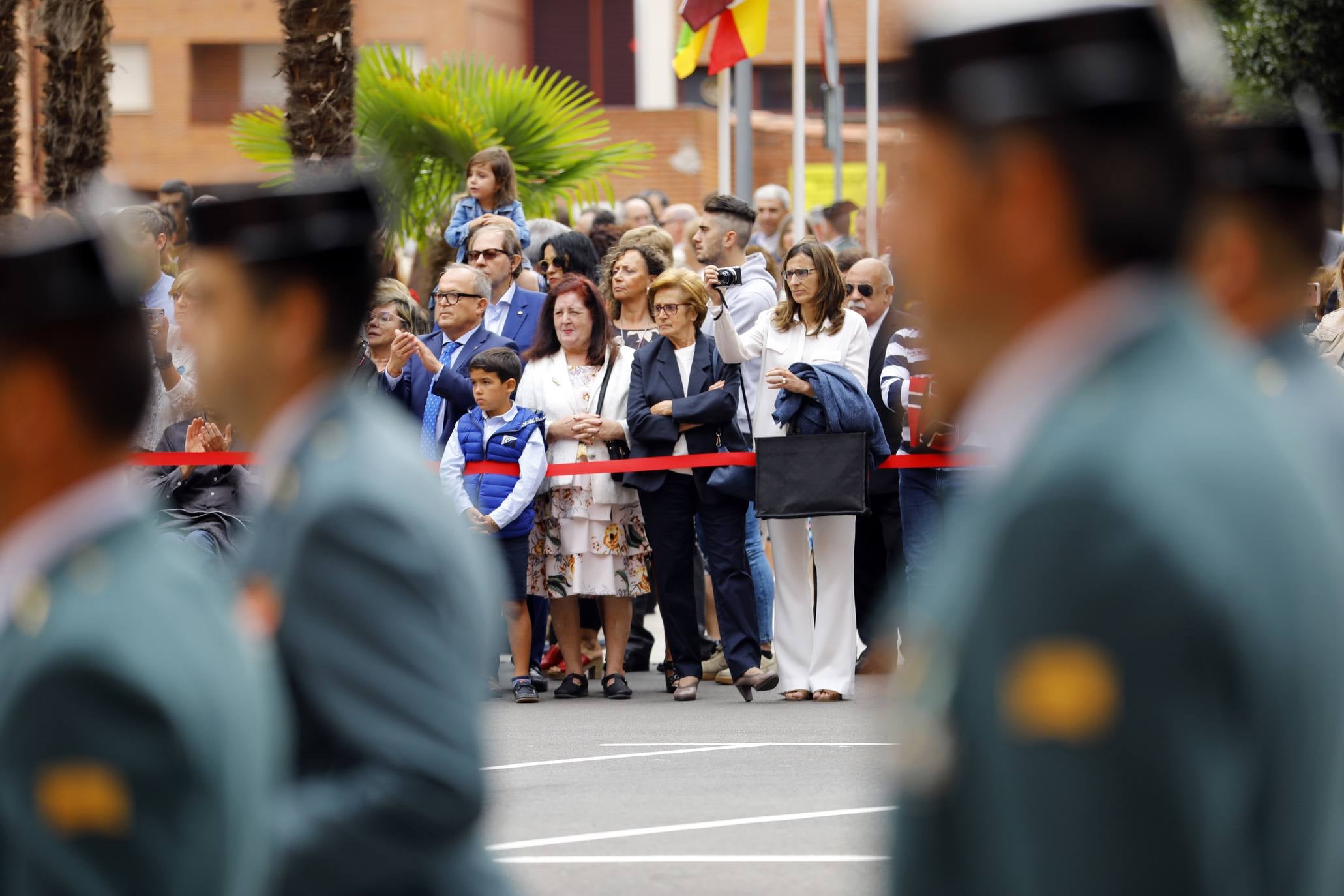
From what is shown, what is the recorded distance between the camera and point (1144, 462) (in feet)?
5.00

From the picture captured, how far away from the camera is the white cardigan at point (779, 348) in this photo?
10.7 metres

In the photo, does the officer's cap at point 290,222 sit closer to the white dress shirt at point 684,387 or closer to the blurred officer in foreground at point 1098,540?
the blurred officer in foreground at point 1098,540

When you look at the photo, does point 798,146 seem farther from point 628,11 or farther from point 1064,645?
point 628,11

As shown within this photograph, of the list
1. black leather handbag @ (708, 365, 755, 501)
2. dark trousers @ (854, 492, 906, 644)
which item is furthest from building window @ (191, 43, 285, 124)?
black leather handbag @ (708, 365, 755, 501)

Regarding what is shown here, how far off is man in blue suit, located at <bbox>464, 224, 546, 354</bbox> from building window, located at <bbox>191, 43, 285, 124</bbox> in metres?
37.9

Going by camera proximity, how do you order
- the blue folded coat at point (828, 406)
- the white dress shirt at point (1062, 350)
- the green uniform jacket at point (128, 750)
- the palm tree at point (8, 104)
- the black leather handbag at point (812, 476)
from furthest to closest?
the palm tree at point (8, 104) < the blue folded coat at point (828, 406) < the black leather handbag at point (812, 476) < the green uniform jacket at point (128, 750) < the white dress shirt at point (1062, 350)

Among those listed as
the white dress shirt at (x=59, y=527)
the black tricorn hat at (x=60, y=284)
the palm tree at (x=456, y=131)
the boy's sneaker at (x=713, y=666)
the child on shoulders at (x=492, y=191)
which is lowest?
the boy's sneaker at (x=713, y=666)

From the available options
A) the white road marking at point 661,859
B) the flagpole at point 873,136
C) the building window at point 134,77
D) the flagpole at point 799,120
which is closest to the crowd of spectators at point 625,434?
the white road marking at point 661,859

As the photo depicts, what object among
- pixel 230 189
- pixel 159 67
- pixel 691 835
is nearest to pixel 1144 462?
pixel 230 189

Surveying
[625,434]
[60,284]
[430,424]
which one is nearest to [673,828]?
[625,434]

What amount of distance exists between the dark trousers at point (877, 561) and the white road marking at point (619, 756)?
7.36 feet

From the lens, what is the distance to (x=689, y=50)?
20.9m

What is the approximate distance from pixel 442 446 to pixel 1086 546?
384 inches

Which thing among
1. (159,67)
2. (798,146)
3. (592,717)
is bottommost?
(592,717)
